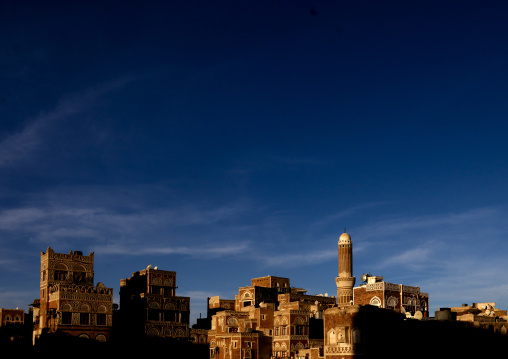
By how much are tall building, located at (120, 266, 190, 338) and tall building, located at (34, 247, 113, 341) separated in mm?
7347

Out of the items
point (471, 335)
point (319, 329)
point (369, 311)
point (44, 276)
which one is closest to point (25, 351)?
point (44, 276)

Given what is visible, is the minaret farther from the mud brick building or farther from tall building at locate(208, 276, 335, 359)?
the mud brick building

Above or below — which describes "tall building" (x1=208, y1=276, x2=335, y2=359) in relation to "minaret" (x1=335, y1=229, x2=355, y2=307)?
below

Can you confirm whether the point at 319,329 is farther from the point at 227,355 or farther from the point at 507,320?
the point at 507,320

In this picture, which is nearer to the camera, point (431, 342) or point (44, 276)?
point (431, 342)

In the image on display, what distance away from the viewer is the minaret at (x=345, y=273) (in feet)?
401

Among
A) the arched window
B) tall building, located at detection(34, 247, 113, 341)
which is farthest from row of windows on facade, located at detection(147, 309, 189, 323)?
the arched window

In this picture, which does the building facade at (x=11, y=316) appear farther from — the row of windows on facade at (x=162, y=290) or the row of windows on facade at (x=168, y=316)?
the row of windows on facade at (x=168, y=316)

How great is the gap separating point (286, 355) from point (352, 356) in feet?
112

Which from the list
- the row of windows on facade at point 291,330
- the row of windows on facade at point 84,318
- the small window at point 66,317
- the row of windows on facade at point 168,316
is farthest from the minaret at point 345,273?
the small window at point 66,317

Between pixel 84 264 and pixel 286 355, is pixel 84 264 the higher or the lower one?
the higher one

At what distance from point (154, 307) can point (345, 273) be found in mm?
36733

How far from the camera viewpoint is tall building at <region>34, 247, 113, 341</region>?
9356 cm

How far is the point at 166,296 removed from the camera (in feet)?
353
